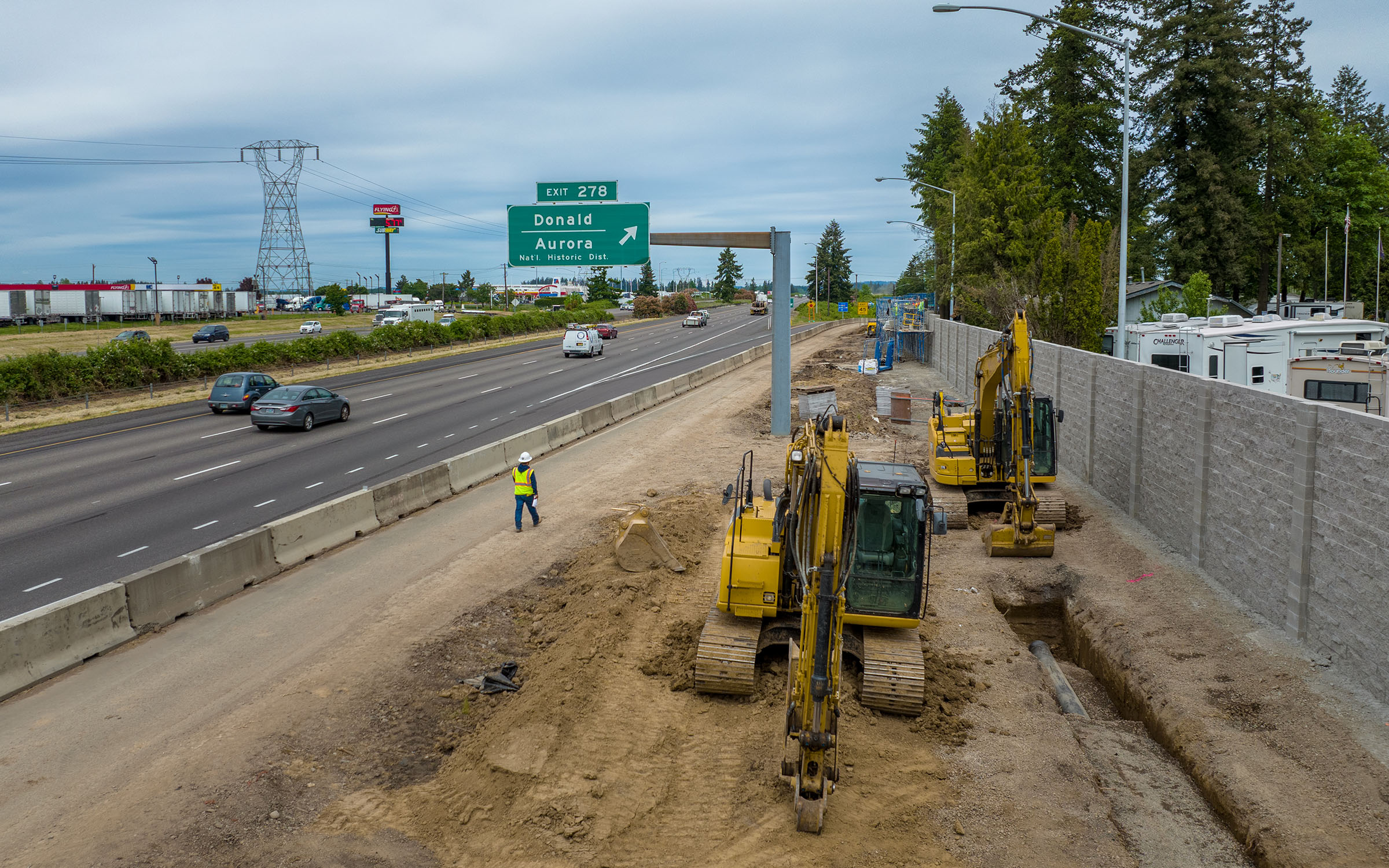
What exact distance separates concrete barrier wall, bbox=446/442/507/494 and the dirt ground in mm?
8699

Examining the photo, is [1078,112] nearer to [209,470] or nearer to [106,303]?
[209,470]

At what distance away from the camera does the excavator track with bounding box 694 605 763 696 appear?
10727mm

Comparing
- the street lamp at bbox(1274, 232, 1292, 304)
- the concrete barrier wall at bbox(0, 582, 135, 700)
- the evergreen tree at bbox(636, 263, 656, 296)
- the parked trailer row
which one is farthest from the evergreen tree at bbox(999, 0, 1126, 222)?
the evergreen tree at bbox(636, 263, 656, 296)

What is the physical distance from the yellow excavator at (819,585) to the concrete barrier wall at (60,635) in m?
7.83

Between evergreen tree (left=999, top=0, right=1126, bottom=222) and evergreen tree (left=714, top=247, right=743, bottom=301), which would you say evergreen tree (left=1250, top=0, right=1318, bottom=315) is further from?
evergreen tree (left=714, top=247, right=743, bottom=301)

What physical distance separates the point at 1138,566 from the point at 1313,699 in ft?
17.9

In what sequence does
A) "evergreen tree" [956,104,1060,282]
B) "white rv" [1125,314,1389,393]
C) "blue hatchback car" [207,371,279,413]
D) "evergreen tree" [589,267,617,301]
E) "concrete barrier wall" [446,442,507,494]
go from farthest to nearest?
"evergreen tree" [589,267,617,301] < "evergreen tree" [956,104,1060,282] < "blue hatchback car" [207,371,279,413] < "white rv" [1125,314,1389,393] < "concrete barrier wall" [446,442,507,494]

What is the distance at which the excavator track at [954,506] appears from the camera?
18500mm

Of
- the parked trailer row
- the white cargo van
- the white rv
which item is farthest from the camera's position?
the parked trailer row

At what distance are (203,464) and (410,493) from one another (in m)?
8.58

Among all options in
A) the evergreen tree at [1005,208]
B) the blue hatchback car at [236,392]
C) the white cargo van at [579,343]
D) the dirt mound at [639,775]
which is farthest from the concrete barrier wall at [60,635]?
the white cargo van at [579,343]

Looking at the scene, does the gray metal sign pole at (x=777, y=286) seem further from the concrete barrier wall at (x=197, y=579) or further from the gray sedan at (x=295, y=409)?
the concrete barrier wall at (x=197, y=579)

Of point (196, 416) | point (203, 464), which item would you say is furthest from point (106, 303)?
point (203, 464)

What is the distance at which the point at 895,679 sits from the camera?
34.3 ft
